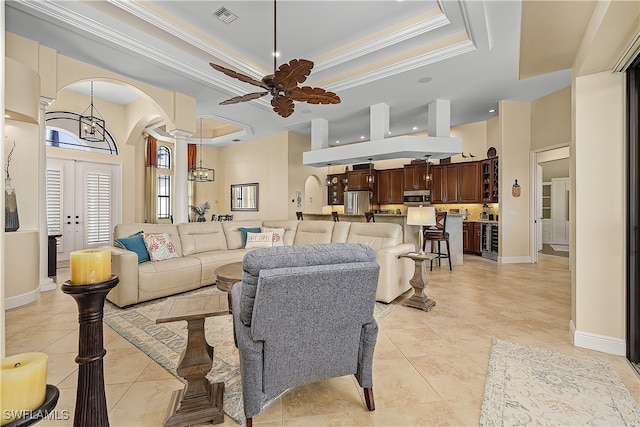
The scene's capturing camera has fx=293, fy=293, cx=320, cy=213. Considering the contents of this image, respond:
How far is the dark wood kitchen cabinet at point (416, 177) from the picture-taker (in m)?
8.25

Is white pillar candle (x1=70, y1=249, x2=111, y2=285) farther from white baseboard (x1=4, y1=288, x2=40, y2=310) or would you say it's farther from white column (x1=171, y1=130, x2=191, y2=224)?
white column (x1=171, y1=130, x2=191, y2=224)

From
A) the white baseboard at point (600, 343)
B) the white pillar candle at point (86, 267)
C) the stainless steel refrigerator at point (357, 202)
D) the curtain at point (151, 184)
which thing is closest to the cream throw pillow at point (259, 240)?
the white pillar candle at point (86, 267)

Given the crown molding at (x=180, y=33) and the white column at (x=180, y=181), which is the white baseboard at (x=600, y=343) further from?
the white column at (x=180, y=181)

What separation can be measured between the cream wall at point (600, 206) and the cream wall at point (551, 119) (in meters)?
3.79

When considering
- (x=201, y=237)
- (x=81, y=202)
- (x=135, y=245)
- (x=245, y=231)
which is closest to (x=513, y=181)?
(x=245, y=231)

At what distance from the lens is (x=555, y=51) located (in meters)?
2.53

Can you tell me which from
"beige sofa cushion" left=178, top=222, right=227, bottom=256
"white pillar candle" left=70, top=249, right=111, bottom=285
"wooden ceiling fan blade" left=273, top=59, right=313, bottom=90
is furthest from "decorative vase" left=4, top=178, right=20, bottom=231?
"white pillar candle" left=70, top=249, right=111, bottom=285

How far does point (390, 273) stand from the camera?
11.8ft

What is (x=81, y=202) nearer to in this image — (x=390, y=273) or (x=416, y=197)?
(x=390, y=273)

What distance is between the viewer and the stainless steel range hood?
18.7ft

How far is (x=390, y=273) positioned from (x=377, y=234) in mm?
719

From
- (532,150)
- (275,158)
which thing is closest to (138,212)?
(275,158)

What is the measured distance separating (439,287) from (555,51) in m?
3.06

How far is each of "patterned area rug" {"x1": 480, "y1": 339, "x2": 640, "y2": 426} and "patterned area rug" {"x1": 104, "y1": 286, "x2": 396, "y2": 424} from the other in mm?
1282
